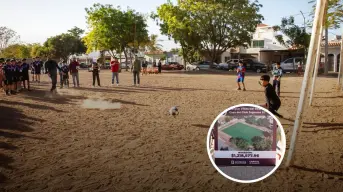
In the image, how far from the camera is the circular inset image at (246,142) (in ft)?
8.37

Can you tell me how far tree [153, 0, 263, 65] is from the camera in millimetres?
39969

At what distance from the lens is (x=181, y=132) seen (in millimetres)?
7250

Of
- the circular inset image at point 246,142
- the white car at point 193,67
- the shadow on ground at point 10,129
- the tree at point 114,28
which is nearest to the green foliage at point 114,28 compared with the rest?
the tree at point 114,28

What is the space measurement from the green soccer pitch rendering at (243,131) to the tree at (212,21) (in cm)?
3865

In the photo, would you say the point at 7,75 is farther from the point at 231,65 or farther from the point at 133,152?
the point at 231,65

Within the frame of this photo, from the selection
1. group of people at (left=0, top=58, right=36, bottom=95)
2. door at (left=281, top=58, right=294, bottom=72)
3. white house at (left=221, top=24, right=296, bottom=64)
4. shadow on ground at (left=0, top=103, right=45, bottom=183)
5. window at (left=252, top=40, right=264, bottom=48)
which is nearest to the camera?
shadow on ground at (left=0, top=103, right=45, bottom=183)

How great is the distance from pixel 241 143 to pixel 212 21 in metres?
40.7

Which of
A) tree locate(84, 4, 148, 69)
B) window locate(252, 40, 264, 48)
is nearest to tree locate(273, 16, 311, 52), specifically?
window locate(252, 40, 264, 48)

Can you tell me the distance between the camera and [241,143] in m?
2.54

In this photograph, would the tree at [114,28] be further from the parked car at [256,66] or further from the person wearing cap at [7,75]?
the person wearing cap at [7,75]

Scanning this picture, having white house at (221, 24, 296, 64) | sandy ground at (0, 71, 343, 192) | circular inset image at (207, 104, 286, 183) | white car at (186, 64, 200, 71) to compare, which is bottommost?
sandy ground at (0, 71, 343, 192)

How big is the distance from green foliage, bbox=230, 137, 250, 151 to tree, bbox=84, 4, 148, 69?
43.3 meters

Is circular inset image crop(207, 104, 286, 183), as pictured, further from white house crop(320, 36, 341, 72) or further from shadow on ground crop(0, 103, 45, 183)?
white house crop(320, 36, 341, 72)

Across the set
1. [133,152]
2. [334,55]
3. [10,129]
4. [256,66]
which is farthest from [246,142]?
[334,55]
